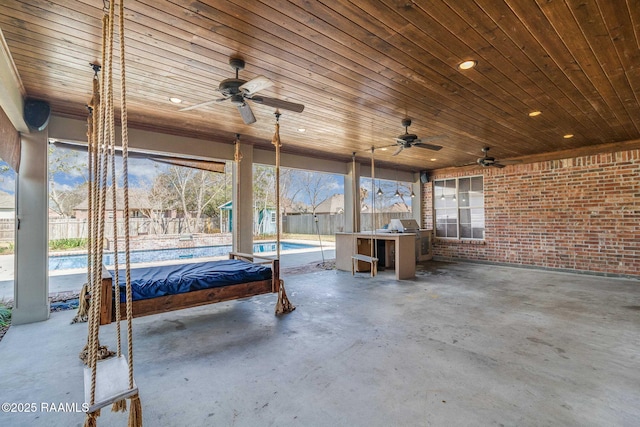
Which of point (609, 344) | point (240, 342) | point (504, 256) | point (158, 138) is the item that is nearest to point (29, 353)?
point (240, 342)

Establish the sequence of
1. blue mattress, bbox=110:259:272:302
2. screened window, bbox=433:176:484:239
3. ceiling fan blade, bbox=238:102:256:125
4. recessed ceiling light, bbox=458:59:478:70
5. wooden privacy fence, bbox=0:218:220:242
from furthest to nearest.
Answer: screened window, bbox=433:176:484:239, wooden privacy fence, bbox=0:218:220:242, ceiling fan blade, bbox=238:102:256:125, blue mattress, bbox=110:259:272:302, recessed ceiling light, bbox=458:59:478:70

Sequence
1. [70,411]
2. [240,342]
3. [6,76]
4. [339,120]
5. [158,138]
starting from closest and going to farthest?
1. [70,411]
2. [6,76]
3. [240,342]
4. [339,120]
5. [158,138]

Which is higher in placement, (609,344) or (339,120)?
(339,120)

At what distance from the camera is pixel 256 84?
2.77 metres

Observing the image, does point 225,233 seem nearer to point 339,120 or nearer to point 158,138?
point 158,138

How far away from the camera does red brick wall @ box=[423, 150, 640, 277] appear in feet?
20.0

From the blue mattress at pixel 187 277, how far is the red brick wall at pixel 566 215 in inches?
259

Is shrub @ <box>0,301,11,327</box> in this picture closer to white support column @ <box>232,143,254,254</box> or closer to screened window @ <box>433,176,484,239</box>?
white support column @ <box>232,143,254,254</box>

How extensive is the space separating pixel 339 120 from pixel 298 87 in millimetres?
1302

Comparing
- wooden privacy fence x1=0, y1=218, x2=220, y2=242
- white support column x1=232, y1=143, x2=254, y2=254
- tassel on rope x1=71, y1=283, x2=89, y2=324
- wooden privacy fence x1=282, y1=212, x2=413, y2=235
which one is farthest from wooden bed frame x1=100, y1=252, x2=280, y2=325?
wooden privacy fence x1=282, y1=212, x2=413, y2=235

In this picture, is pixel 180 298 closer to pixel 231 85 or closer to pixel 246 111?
pixel 246 111

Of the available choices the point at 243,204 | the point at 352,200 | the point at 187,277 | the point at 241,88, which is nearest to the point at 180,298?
the point at 187,277

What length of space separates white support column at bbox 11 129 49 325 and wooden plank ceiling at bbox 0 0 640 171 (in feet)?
2.36

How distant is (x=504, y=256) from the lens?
25.4 ft
